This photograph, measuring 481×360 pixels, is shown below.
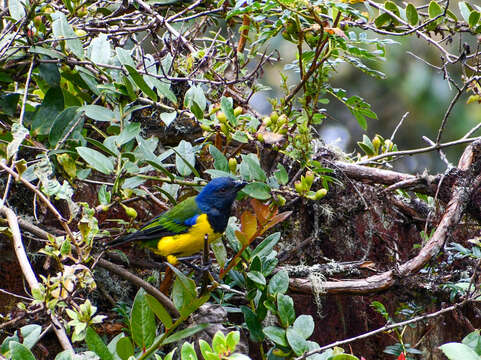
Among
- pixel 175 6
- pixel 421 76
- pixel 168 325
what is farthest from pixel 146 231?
pixel 421 76

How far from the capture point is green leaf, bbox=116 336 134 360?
1681 millimetres

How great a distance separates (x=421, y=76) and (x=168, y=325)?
4381 millimetres

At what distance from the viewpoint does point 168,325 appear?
5.84ft

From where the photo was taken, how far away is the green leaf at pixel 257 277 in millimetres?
2145

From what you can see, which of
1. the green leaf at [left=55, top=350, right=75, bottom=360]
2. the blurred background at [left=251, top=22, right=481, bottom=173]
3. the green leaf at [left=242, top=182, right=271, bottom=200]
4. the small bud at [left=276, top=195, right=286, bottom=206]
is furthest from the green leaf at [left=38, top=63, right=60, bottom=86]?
the blurred background at [left=251, top=22, right=481, bottom=173]

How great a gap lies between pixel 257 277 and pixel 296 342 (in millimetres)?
301

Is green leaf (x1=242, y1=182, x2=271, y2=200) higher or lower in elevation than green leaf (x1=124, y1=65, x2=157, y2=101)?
lower

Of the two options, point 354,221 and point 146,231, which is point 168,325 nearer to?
point 146,231

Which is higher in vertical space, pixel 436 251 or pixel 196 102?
pixel 196 102

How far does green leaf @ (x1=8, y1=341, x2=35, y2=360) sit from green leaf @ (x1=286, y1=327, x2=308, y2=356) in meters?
0.81

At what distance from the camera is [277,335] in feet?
6.65

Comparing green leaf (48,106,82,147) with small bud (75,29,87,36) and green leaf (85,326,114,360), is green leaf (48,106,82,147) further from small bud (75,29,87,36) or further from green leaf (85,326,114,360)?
green leaf (85,326,114,360)

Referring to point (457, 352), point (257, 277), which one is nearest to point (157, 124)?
point (257, 277)

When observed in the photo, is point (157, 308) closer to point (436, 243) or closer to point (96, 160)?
point (96, 160)
